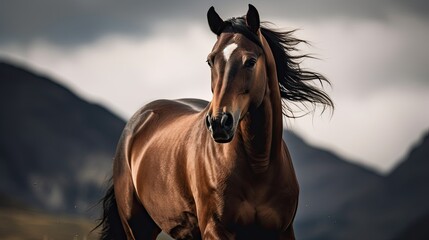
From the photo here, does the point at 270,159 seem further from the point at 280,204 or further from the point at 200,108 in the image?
the point at 200,108

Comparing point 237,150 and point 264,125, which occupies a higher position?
point 264,125

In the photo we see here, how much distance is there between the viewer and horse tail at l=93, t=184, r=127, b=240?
9.41 m

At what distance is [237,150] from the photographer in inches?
254

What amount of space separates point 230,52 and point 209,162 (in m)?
1.00

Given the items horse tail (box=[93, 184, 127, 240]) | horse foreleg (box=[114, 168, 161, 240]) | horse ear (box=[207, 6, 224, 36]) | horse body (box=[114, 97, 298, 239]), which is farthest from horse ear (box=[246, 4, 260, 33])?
horse tail (box=[93, 184, 127, 240])

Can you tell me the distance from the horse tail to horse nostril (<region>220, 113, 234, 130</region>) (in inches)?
157

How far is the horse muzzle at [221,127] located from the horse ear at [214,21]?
966mm

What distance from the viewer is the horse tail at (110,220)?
370 inches

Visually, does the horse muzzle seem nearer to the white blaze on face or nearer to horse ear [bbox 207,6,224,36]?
the white blaze on face

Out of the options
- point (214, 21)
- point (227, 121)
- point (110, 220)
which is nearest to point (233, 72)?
point (227, 121)

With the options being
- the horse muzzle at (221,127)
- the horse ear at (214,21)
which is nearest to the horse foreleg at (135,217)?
the horse ear at (214,21)

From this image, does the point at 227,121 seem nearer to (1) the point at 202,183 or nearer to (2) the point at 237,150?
(2) the point at 237,150

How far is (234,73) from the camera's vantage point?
19.5ft

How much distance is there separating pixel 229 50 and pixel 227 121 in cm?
61
